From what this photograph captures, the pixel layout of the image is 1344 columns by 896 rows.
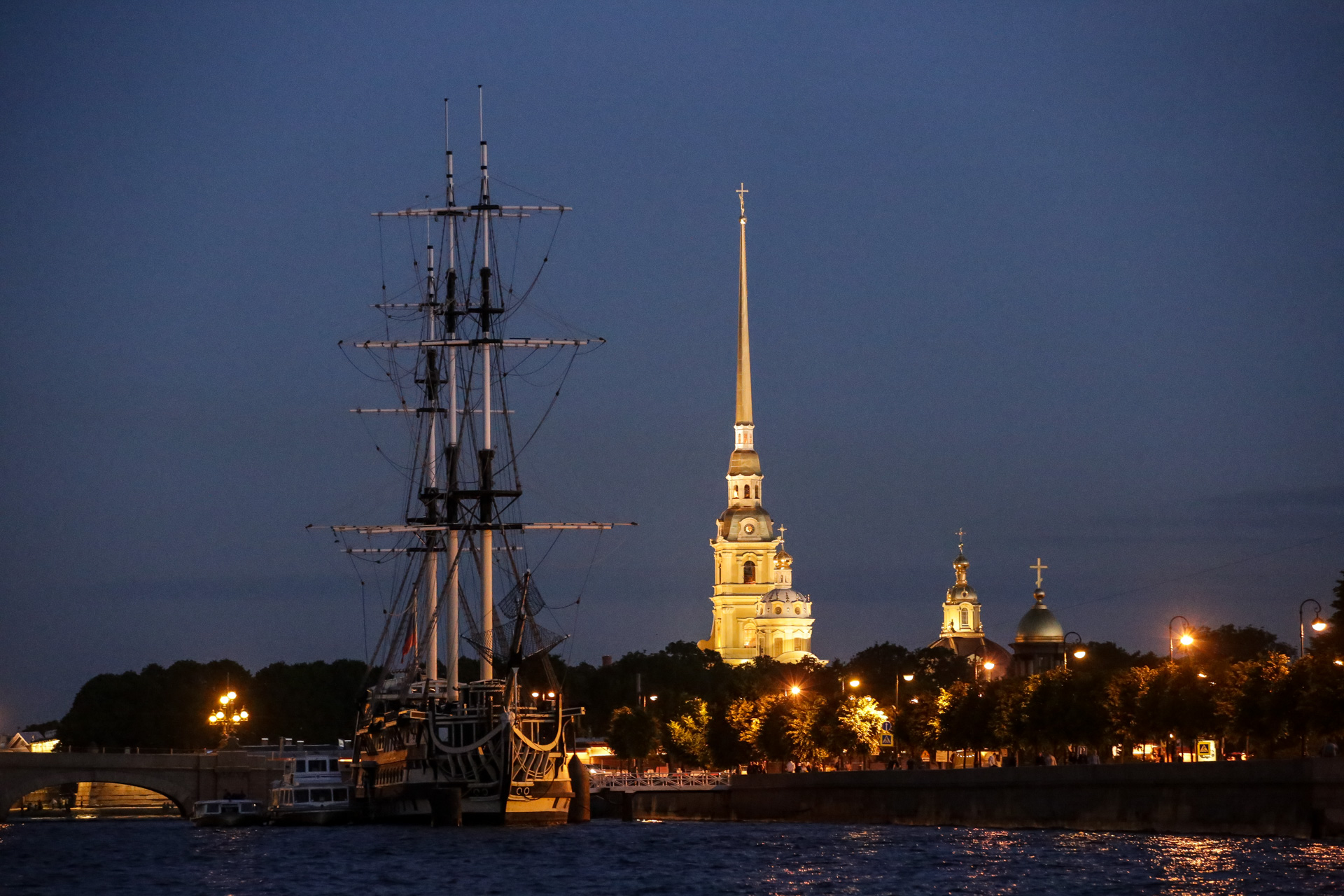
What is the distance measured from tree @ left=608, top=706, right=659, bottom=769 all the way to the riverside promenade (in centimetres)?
3617

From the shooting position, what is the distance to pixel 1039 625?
147 metres

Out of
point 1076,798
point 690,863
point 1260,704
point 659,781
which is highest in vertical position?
point 1260,704

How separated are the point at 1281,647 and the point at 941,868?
311 ft

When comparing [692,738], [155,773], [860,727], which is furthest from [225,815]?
[692,738]

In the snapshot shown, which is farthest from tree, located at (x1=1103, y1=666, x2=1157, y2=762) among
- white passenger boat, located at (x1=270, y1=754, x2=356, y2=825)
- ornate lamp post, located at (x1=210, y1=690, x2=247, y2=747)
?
ornate lamp post, located at (x1=210, y1=690, x2=247, y2=747)

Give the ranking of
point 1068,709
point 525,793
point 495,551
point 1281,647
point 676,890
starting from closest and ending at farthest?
point 676,890 → point 1068,709 → point 525,793 → point 495,551 → point 1281,647

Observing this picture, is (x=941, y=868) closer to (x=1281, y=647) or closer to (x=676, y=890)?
(x=676, y=890)

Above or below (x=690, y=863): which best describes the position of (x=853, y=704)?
above

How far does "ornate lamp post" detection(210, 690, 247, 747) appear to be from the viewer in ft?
377

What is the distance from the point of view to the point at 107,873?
6297 cm

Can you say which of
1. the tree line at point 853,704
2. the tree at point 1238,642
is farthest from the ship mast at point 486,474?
the tree at point 1238,642

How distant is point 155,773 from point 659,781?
82.1 feet

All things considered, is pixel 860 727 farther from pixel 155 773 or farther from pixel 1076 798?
pixel 155 773

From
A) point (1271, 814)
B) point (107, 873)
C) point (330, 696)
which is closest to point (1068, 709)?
point (1271, 814)
